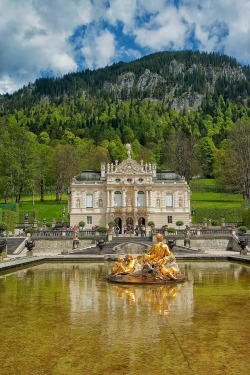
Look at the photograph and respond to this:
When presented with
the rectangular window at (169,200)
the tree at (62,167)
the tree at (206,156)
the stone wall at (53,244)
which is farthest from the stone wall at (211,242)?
the tree at (206,156)

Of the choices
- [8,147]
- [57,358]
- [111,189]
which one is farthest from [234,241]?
[8,147]

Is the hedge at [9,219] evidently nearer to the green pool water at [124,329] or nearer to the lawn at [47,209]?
the lawn at [47,209]

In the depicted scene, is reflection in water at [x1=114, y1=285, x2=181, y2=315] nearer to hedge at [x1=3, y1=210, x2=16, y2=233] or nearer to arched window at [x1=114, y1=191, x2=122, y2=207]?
hedge at [x1=3, y1=210, x2=16, y2=233]

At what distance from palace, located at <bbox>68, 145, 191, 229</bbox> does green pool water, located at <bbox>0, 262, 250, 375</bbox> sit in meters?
44.7

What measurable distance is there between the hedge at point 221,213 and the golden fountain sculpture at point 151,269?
47983mm

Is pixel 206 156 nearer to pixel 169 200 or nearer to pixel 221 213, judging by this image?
pixel 221 213

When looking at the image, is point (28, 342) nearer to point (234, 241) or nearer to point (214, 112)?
point (234, 241)

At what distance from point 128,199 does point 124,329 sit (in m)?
51.7

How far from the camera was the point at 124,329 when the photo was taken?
8.38 m

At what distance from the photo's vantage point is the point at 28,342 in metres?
7.58

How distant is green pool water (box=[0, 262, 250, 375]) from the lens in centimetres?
639

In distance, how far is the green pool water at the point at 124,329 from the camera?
6.39 meters

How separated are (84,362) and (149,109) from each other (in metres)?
183

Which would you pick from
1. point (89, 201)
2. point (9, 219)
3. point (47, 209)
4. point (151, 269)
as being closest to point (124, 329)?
point (151, 269)
